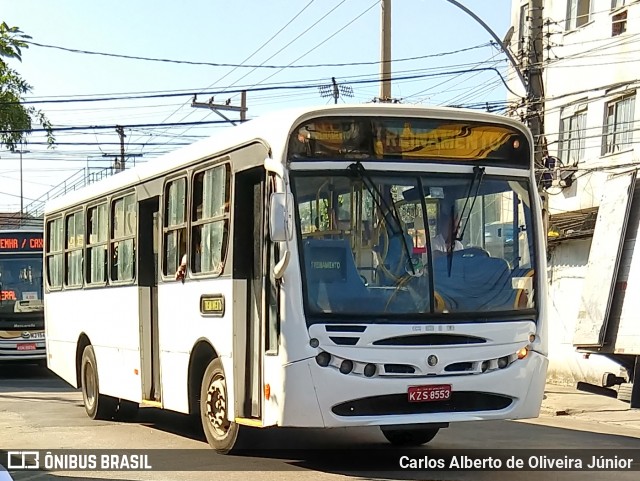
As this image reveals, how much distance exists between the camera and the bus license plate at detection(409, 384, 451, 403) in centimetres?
857

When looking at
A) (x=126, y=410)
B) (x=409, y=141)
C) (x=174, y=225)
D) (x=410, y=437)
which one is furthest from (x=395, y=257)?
(x=126, y=410)

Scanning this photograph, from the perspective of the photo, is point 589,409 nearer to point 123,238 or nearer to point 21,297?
point 123,238

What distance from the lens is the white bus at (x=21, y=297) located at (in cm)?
2228

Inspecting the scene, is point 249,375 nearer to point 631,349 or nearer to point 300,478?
point 300,478

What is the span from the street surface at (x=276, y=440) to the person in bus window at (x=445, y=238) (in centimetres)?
194

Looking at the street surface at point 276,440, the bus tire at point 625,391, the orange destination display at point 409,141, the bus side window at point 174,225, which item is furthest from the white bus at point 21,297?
the orange destination display at point 409,141

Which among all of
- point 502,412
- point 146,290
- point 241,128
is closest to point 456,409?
point 502,412

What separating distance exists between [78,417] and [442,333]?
7413 mm

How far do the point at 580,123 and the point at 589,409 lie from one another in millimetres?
8424

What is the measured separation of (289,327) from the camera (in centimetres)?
852

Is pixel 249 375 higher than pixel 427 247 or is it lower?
lower

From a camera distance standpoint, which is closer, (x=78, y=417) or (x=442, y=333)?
(x=442, y=333)

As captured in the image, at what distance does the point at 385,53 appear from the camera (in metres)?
21.8

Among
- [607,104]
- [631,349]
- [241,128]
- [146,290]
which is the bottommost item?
[631,349]
